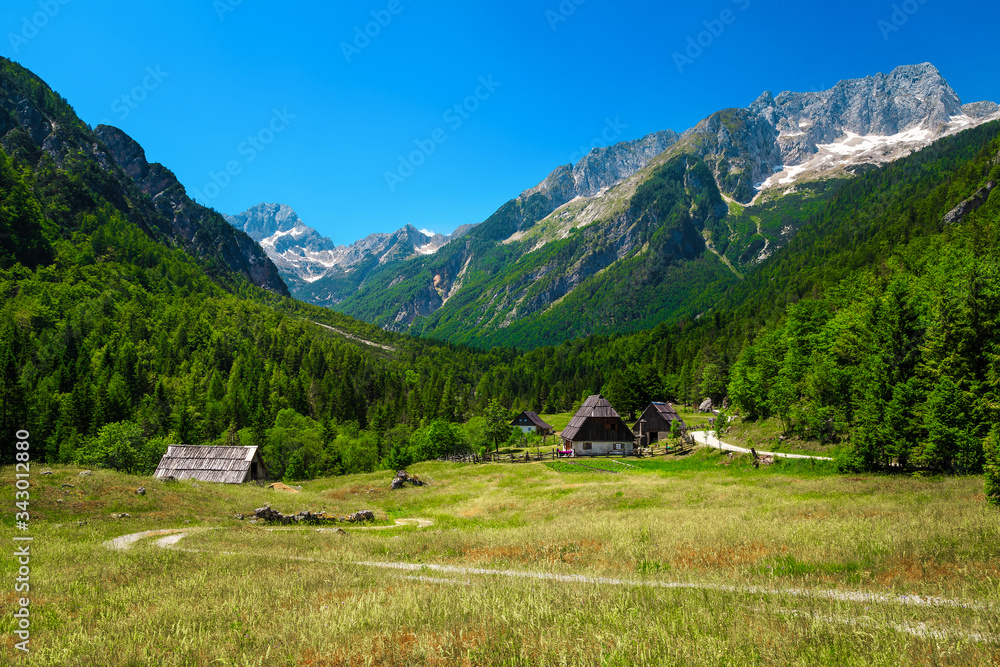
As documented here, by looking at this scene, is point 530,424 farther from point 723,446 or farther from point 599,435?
point 723,446

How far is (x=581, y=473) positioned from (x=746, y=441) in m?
23.5

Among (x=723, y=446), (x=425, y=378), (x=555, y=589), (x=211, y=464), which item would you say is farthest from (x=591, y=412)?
(x=425, y=378)

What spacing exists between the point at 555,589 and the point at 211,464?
68034 millimetres

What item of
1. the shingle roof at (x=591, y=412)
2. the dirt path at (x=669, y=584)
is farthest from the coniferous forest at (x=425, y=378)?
the shingle roof at (x=591, y=412)

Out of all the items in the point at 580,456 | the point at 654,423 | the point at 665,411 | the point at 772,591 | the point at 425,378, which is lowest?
the point at 580,456

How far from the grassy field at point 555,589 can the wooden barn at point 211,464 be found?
116 feet

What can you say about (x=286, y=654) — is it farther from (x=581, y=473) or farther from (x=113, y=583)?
(x=581, y=473)

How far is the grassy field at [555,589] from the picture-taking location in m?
7.40

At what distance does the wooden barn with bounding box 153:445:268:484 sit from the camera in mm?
61781

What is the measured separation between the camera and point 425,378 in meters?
199

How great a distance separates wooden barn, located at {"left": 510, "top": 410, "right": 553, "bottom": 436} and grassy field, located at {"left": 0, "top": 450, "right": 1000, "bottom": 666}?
285 ft

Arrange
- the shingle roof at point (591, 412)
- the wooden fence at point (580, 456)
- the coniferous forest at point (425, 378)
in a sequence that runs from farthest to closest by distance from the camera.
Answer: the shingle roof at point (591, 412)
the wooden fence at point (580, 456)
the coniferous forest at point (425, 378)

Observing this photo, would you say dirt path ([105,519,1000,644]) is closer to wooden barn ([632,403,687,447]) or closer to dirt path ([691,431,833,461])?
dirt path ([691,431,833,461])

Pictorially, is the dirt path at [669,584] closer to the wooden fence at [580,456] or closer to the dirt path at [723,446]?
the dirt path at [723,446]
